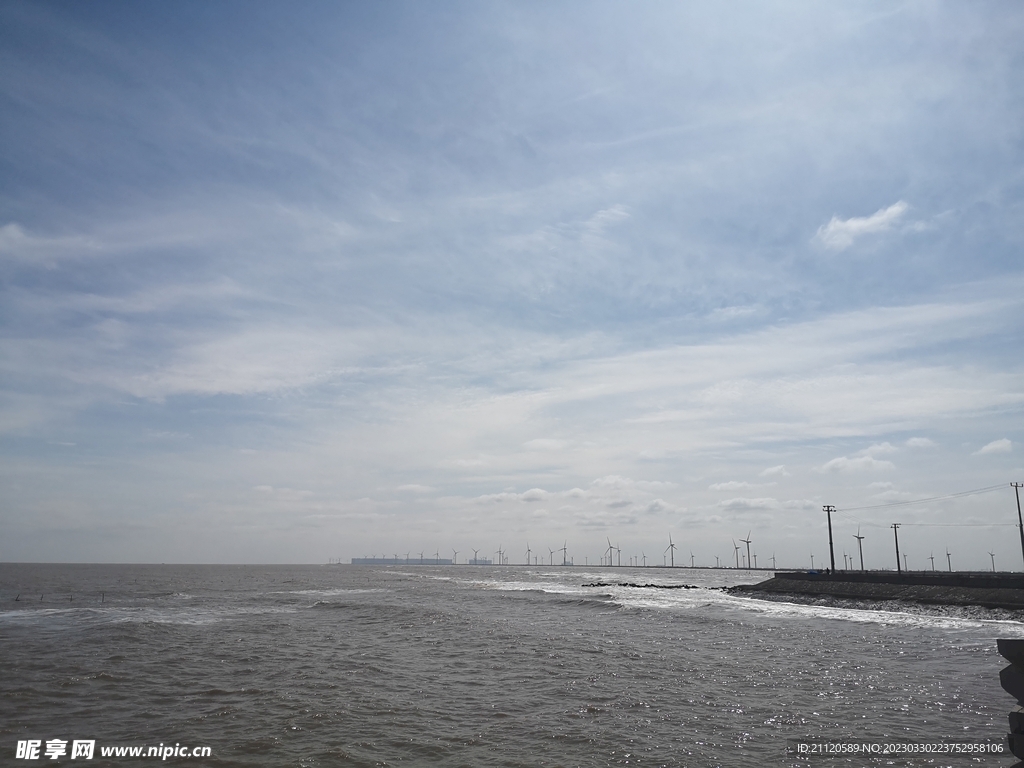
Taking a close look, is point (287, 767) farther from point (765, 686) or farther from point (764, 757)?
point (765, 686)

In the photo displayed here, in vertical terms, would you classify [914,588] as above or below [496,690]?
below

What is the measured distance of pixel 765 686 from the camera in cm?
2216

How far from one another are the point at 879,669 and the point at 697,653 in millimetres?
8077

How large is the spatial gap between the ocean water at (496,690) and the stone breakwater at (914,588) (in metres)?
8.07

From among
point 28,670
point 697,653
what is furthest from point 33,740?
point 697,653

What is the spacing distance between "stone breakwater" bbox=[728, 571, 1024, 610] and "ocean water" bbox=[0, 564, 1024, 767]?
807 centimetres

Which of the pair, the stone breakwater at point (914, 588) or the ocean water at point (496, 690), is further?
the stone breakwater at point (914, 588)

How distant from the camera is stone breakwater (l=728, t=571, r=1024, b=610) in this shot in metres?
49.4

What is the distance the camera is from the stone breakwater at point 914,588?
49438 mm

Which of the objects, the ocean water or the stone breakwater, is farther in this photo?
the stone breakwater

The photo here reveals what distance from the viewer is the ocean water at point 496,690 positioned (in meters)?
15.2

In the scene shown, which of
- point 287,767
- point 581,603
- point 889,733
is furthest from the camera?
point 581,603

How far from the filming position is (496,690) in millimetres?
21562

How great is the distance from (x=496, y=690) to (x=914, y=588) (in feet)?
187
